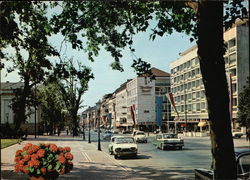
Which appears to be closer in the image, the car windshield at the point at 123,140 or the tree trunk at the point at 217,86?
the tree trunk at the point at 217,86

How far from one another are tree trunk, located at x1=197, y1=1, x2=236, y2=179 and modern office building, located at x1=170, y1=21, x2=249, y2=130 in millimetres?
56811

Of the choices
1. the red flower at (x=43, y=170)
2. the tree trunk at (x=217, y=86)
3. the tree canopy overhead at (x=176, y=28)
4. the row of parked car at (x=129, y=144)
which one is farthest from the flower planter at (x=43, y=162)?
the row of parked car at (x=129, y=144)

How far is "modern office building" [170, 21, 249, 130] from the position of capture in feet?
233

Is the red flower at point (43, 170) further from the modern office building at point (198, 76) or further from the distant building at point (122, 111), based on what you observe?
the distant building at point (122, 111)

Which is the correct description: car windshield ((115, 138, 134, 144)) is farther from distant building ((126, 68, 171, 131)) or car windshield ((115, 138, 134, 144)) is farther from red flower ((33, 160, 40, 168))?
distant building ((126, 68, 171, 131))

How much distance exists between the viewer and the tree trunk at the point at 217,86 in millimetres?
7000

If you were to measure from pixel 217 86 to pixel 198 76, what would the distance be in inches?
3364

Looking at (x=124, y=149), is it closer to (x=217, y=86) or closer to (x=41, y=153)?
(x=41, y=153)

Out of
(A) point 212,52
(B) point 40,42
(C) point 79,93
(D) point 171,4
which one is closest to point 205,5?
(A) point 212,52

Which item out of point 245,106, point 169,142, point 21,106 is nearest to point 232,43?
point 245,106

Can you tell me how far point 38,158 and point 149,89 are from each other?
120m

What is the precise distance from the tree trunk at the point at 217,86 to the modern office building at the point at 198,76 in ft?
186

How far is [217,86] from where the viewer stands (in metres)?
7.00

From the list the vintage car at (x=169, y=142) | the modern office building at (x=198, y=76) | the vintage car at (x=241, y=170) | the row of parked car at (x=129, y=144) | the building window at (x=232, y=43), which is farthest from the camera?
the building window at (x=232, y=43)
